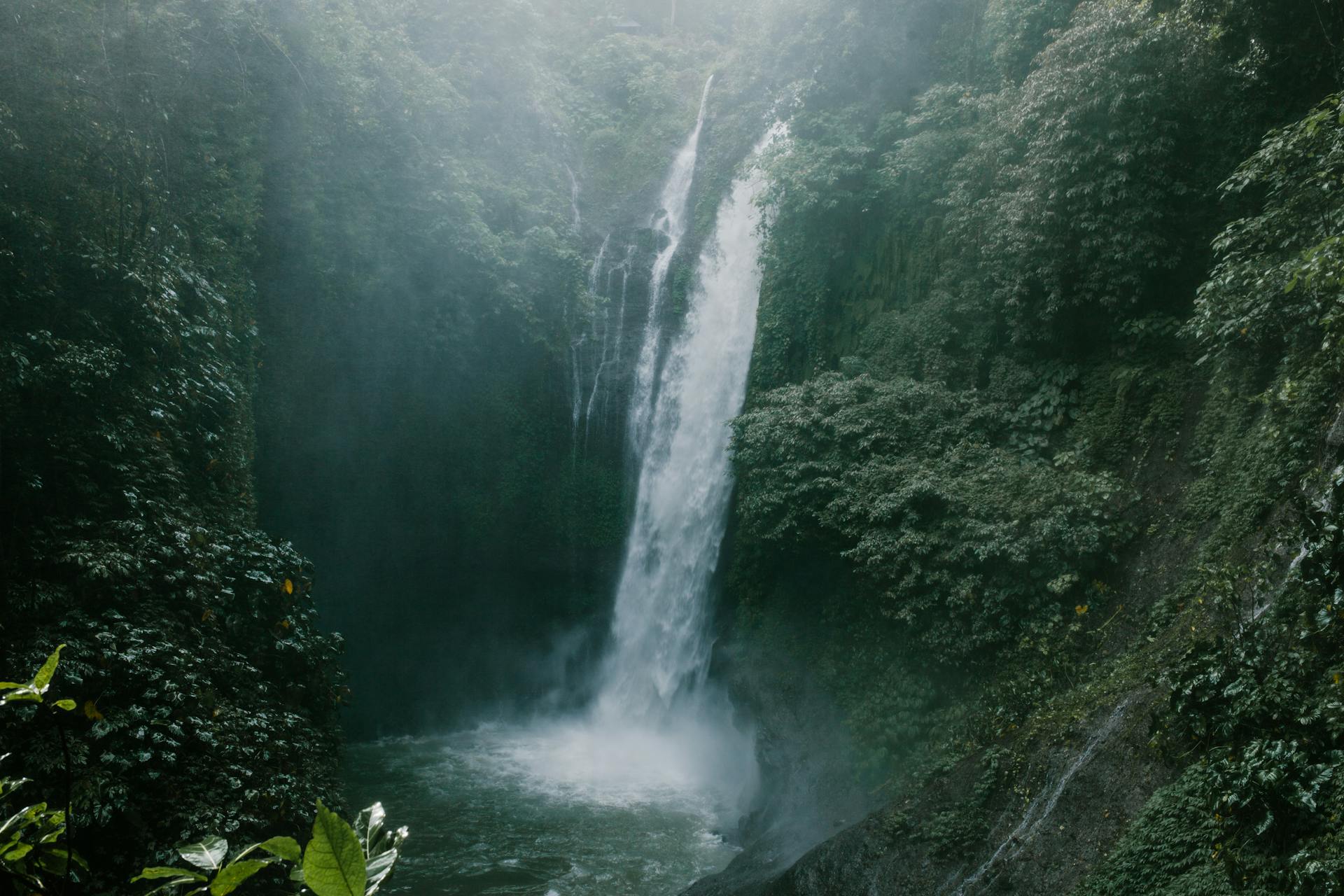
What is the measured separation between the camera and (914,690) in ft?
29.8

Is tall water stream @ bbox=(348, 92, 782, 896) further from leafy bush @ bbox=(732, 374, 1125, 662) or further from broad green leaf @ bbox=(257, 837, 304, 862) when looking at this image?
broad green leaf @ bbox=(257, 837, 304, 862)

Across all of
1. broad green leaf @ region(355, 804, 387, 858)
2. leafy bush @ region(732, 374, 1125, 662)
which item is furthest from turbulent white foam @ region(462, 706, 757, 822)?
broad green leaf @ region(355, 804, 387, 858)

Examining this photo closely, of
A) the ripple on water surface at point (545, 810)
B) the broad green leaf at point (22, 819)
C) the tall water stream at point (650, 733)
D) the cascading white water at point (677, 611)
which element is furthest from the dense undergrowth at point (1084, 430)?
the broad green leaf at point (22, 819)

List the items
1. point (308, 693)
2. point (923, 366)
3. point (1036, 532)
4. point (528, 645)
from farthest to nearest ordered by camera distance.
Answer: point (528, 645)
point (923, 366)
point (1036, 532)
point (308, 693)

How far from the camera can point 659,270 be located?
17.2m

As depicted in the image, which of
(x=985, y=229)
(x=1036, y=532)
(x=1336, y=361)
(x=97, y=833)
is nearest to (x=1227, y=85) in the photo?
(x=985, y=229)

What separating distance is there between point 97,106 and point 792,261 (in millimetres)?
10011

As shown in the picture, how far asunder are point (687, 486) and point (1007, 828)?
30.7 ft

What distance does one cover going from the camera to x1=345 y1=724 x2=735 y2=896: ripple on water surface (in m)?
10.2

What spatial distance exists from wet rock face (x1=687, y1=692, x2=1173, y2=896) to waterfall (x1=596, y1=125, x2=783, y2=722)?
6.42m

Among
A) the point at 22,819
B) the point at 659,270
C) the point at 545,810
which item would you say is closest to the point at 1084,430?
the point at 545,810

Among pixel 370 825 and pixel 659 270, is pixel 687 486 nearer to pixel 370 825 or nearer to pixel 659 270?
pixel 659 270

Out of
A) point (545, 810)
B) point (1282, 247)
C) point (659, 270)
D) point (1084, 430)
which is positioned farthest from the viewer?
point (659, 270)

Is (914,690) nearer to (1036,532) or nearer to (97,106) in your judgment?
(1036,532)
